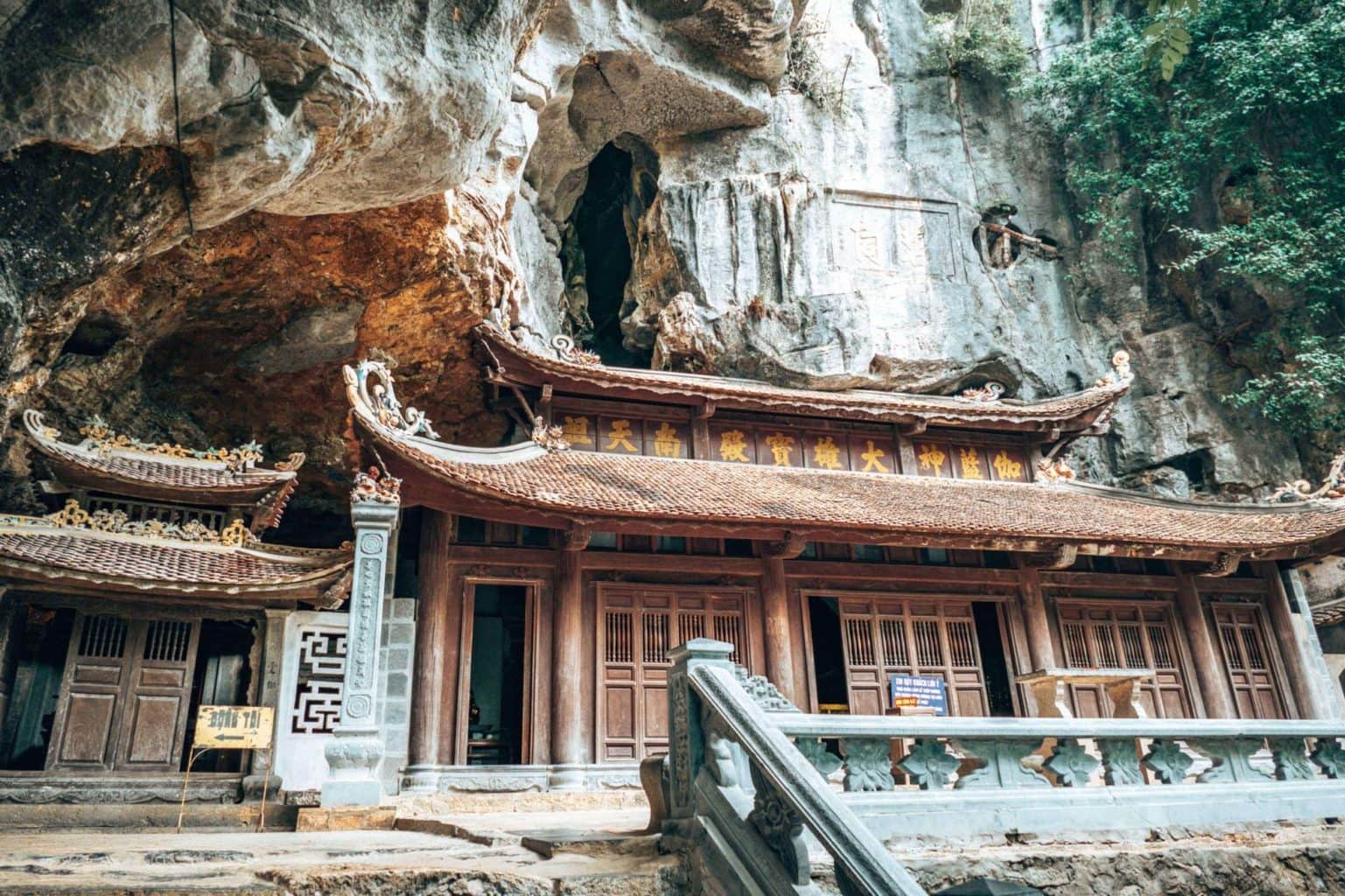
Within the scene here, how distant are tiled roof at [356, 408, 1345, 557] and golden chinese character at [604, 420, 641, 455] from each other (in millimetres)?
436

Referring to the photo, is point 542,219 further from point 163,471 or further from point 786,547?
point 786,547

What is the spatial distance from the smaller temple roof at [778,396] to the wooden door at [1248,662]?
360 centimetres

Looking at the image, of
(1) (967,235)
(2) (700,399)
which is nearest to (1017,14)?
(1) (967,235)

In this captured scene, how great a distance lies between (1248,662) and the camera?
514 inches

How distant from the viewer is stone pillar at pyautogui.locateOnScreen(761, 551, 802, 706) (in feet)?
36.0

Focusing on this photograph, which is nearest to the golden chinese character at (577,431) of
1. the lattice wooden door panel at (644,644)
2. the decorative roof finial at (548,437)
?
the decorative roof finial at (548,437)

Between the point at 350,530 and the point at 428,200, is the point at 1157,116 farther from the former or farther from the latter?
the point at 350,530

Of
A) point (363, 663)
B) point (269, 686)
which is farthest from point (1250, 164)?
point (269, 686)

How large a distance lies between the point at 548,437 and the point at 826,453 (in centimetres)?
446

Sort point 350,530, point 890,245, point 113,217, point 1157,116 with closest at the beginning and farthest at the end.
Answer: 1. point 113,217
2. point 350,530
3. point 890,245
4. point 1157,116

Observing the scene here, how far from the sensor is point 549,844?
448 cm

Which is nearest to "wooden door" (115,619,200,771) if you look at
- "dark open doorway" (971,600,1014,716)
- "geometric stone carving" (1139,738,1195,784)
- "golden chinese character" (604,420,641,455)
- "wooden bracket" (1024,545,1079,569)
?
"golden chinese character" (604,420,641,455)

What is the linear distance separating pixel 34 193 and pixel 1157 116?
68.9 feet

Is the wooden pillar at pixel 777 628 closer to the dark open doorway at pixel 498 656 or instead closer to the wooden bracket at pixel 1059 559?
the wooden bracket at pixel 1059 559
